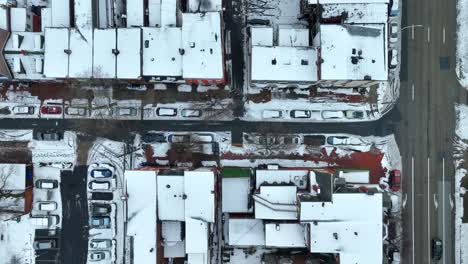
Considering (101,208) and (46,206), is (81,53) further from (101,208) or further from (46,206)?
(46,206)

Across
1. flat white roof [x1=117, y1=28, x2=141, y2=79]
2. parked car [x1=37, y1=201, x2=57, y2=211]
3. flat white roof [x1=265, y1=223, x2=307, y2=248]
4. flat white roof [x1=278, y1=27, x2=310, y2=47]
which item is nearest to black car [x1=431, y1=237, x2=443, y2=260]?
flat white roof [x1=265, y1=223, x2=307, y2=248]

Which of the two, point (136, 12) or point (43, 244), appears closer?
point (136, 12)

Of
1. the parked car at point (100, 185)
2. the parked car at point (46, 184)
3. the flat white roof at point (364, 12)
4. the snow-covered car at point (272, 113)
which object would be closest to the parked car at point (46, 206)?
the parked car at point (46, 184)

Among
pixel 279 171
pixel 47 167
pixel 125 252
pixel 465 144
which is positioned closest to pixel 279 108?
pixel 279 171

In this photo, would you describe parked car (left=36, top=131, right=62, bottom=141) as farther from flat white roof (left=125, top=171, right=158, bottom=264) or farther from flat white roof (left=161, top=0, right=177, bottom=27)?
flat white roof (left=161, top=0, right=177, bottom=27)

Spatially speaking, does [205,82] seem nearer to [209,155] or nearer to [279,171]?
[209,155]

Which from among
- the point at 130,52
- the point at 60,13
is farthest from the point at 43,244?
the point at 60,13

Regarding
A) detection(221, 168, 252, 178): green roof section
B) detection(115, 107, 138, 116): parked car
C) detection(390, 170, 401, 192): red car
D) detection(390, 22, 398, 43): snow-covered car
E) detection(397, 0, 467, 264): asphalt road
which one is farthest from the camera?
detection(115, 107, 138, 116): parked car
